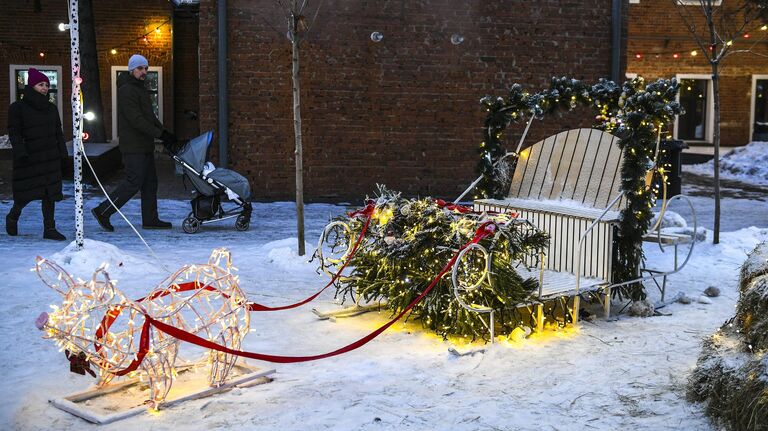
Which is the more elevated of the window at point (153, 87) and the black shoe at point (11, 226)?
the window at point (153, 87)


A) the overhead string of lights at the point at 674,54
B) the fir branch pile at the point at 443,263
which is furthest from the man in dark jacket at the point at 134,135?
the overhead string of lights at the point at 674,54

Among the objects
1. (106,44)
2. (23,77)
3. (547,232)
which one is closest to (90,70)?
(106,44)

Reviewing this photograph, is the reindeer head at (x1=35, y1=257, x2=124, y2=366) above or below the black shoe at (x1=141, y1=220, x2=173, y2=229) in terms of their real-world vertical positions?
above

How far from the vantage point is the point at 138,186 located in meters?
11.3

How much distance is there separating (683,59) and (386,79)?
1776 centimetres

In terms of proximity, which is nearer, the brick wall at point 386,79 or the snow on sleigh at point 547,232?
the snow on sleigh at point 547,232

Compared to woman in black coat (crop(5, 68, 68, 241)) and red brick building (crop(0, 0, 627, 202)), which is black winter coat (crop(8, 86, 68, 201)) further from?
red brick building (crop(0, 0, 627, 202))

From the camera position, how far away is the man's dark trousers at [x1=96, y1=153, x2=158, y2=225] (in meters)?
11.2

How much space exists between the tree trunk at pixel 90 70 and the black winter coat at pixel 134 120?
918 cm

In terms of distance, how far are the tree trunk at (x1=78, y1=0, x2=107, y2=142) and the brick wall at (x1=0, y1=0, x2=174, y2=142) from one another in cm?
349

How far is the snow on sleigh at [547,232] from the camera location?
6.75 meters

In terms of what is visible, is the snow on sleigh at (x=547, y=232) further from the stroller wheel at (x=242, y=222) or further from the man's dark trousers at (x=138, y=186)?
the man's dark trousers at (x=138, y=186)

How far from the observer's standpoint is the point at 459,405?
5.45 metres

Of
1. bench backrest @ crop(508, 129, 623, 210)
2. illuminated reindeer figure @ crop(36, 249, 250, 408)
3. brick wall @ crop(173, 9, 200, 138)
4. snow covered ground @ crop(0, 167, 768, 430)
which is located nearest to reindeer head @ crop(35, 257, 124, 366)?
illuminated reindeer figure @ crop(36, 249, 250, 408)
